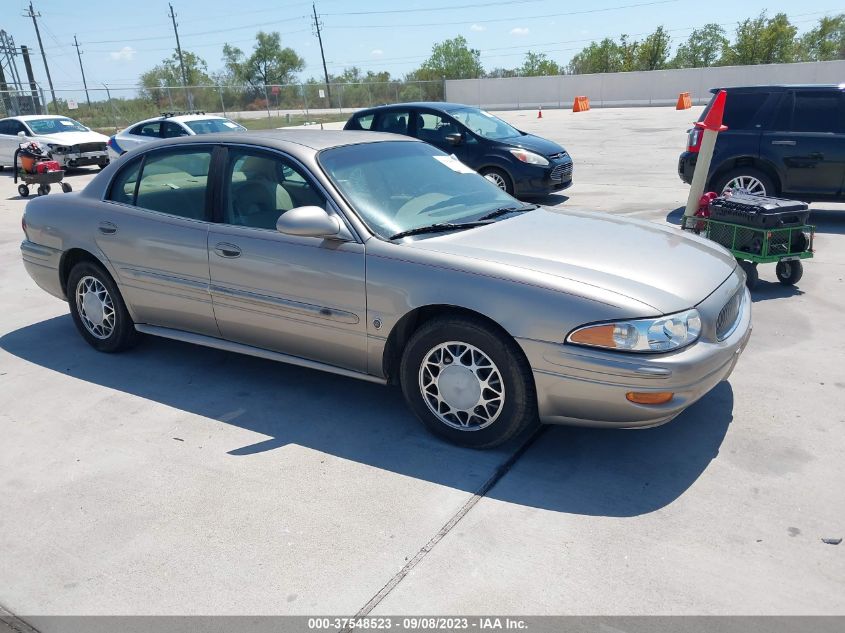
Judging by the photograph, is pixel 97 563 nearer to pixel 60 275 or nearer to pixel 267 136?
pixel 267 136

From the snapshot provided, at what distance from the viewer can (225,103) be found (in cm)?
3772

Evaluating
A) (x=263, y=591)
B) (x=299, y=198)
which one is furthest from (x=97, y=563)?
(x=299, y=198)

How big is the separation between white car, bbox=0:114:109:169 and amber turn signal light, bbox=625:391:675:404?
17392 mm

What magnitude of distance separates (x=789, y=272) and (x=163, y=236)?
5.26 meters

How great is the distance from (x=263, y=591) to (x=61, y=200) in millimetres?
3839

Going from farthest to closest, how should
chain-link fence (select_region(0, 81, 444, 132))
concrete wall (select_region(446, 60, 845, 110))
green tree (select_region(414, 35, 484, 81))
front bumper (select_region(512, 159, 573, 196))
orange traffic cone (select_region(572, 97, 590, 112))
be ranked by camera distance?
1. green tree (select_region(414, 35, 484, 81))
2. concrete wall (select_region(446, 60, 845, 110))
3. orange traffic cone (select_region(572, 97, 590, 112))
4. chain-link fence (select_region(0, 81, 444, 132))
5. front bumper (select_region(512, 159, 573, 196))

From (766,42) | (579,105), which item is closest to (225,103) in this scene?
(579,105)

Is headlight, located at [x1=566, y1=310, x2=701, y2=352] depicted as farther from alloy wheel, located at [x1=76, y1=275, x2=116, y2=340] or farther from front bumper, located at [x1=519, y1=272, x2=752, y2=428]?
alloy wheel, located at [x1=76, y1=275, x2=116, y2=340]

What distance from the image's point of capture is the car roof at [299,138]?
14.8 feet

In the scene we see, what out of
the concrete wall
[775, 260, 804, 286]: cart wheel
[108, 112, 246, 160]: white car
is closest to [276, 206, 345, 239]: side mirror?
[775, 260, 804, 286]: cart wheel

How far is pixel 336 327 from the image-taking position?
4.07m

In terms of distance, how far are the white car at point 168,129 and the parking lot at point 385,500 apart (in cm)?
1075

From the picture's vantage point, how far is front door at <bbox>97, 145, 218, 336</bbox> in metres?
4.61

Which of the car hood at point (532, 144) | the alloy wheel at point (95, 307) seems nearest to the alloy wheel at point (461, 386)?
the alloy wheel at point (95, 307)
